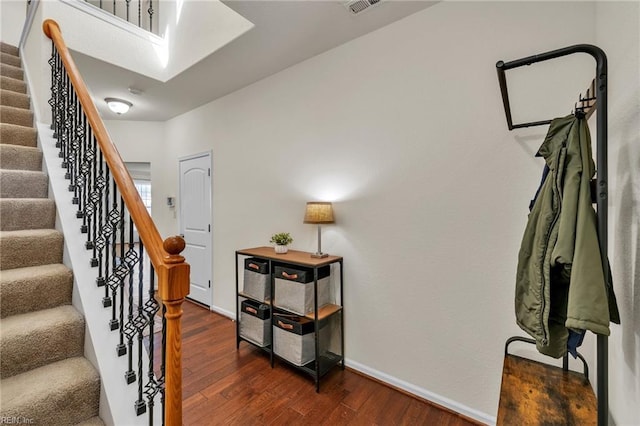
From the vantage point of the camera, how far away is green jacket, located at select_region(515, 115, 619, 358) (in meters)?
0.79

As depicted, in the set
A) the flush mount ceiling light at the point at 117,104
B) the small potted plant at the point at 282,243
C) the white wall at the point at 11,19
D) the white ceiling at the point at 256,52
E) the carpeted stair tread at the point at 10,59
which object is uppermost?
the white wall at the point at 11,19

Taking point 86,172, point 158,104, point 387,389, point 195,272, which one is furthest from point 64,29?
point 387,389

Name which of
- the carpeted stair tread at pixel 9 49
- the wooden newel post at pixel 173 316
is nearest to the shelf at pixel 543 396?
the wooden newel post at pixel 173 316

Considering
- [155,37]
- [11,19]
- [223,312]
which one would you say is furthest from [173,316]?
[11,19]

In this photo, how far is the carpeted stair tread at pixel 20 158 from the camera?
193 cm

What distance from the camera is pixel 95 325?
134 cm

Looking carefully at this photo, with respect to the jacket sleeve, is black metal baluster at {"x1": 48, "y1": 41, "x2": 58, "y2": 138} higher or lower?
higher

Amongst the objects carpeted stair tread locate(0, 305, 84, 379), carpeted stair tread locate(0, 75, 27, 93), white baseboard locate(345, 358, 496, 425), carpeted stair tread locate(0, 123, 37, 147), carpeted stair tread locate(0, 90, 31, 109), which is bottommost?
white baseboard locate(345, 358, 496, 425)

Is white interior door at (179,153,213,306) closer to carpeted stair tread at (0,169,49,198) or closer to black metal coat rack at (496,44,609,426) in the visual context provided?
carpeted stair tread at (0,169,49,198)

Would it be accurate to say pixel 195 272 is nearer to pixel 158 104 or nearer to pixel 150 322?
pixel 158 104

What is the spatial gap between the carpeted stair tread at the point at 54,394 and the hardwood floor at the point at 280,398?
2.78 feet

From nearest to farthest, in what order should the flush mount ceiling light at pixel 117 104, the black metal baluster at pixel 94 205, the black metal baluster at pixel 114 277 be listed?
1. the black metal baluster at pixel 114 277
2. the black metal baluster at pixel 94 205
3. the flush mount ceiling light at pixel 117 104

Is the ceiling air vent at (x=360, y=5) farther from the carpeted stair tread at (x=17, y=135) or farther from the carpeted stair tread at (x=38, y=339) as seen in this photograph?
the carpeted stair tread at (x=17, y=135)

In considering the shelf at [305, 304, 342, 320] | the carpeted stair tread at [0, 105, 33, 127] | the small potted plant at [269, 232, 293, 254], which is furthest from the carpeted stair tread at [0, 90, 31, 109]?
the shelf at [305, 304, 342, 320]
